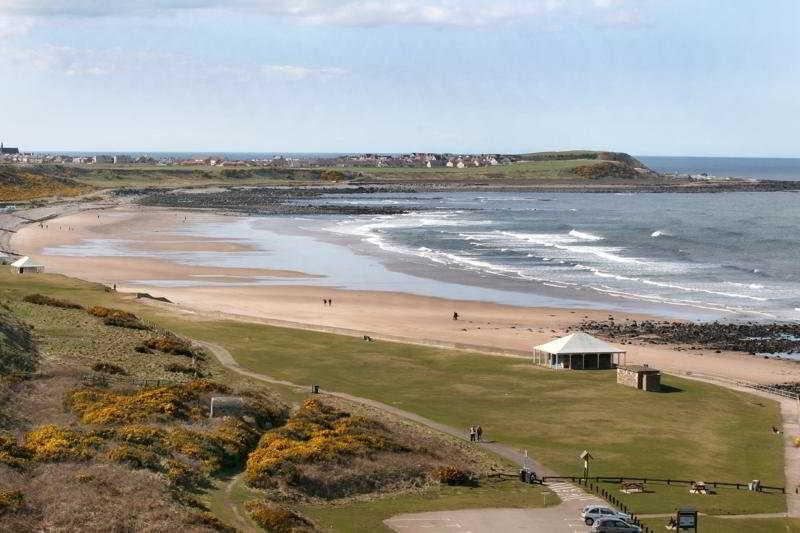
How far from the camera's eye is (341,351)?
52562mm

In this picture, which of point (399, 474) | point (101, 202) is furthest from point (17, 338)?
point (101, 202)

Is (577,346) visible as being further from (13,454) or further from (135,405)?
(13,454)

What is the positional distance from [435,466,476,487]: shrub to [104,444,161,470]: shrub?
28.2 ft

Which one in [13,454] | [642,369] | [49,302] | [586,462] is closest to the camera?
[13,454]

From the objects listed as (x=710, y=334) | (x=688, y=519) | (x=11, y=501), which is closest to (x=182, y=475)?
(x=11, y=501)

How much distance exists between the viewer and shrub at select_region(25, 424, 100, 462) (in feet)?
92.8

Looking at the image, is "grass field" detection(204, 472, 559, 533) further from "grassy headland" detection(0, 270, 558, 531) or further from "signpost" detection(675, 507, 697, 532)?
"signpost" detection(675, 507, 697, 532)

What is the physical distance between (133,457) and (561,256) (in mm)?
78033

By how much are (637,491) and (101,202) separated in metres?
160

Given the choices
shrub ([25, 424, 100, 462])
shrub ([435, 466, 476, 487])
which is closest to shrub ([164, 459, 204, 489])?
shrub ([25, 424, 100, 462])

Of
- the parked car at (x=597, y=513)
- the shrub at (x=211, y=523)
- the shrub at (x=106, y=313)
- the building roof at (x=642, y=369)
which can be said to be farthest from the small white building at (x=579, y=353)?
the shrub at (x=211, y=523)

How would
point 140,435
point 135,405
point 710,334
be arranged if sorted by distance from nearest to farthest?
1. point 140,435
2. point 135,405
3. point 710,334

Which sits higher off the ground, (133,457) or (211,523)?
(133,457)

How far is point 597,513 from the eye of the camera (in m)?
28.3
